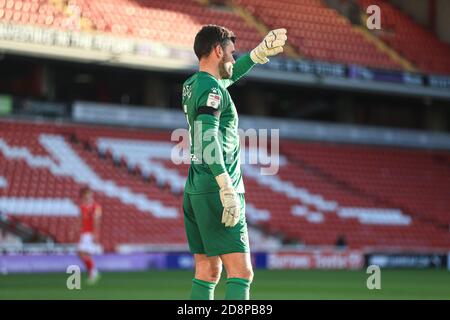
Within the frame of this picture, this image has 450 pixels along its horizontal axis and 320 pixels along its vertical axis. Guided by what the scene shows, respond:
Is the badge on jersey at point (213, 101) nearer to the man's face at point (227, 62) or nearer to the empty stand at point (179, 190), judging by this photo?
the man's face at point (227, 62)

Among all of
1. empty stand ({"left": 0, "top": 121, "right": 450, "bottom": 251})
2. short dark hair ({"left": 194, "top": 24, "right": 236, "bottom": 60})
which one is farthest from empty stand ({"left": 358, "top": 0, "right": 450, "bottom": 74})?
short dark hair ({"left": 194, "top": 24, "right": 236, "bottom": 60})

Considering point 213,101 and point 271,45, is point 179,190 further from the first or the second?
point 213,101

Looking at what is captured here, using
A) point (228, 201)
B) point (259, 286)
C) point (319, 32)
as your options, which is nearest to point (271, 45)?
point (228, 201)

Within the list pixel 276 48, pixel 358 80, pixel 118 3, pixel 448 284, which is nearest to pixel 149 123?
pixel 118 3

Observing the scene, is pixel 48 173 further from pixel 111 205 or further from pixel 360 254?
pixel 360 254

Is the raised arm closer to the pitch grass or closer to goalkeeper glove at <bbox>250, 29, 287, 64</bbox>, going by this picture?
goalkeeper glove at <bbox>250, 29, 287, 64</bbox>

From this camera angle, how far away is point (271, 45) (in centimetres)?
723

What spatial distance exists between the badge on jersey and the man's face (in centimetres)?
46

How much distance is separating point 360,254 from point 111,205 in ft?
23.8

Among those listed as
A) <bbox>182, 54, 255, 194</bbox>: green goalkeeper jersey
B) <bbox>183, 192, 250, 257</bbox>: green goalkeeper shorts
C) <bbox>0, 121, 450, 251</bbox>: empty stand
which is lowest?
<bbox>183, 192, 250, 257</bbox>: green goalkeeper shorts

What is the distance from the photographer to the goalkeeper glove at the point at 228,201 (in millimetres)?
6340

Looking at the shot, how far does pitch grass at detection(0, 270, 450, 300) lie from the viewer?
14195 mm

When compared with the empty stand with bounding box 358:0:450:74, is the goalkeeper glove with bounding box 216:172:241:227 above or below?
below
